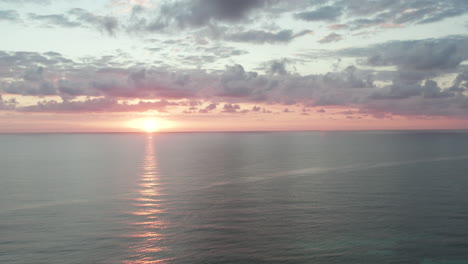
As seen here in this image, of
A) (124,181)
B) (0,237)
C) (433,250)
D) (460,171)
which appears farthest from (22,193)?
(460,171)

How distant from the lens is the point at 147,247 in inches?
1439

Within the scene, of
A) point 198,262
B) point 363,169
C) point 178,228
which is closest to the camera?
point 198,262

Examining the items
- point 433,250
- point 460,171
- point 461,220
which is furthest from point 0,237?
point 460,171

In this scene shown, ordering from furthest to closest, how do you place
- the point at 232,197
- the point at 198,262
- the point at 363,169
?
the point at 363,169, the point at 232,197, the point at 198,262

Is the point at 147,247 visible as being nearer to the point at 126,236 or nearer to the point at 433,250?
the point at 126,236

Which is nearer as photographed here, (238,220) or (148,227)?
(148,227)

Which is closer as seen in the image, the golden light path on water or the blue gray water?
the golden light path on water

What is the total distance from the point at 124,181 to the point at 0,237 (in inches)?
1703

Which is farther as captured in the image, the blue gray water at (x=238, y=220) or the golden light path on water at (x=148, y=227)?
A: the blue gray water at (x=238, y=220)

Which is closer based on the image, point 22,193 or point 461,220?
point 461,220

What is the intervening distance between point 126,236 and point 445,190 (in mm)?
58190

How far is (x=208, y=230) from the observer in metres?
41.8

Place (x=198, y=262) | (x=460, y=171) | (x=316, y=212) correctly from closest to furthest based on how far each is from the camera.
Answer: (x=198, y=262) < (x=316, y=212) < (x=460, y=171)

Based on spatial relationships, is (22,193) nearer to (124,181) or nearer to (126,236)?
(124,181)
